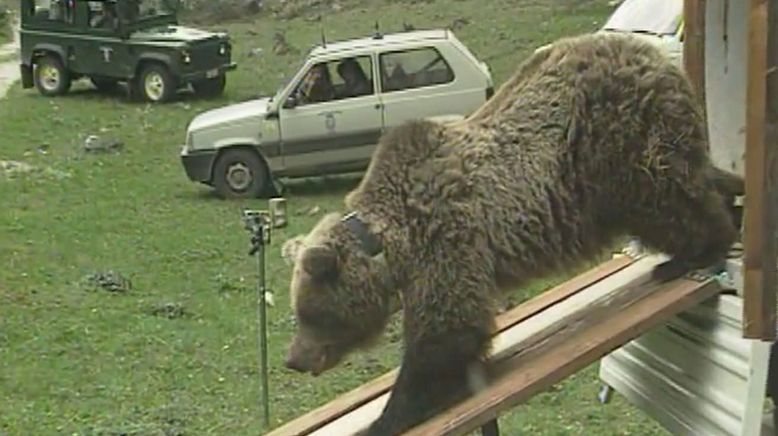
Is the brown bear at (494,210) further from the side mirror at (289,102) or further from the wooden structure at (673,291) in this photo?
the side mirror at (289,102)

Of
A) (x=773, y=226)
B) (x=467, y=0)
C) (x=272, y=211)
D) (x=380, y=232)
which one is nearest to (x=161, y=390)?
(x=272, y=211)

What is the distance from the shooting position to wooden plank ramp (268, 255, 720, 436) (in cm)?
444

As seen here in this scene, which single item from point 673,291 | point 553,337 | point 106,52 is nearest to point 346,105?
point 106,52

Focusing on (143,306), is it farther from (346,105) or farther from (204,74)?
(204,74)

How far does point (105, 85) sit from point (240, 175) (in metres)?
9.05

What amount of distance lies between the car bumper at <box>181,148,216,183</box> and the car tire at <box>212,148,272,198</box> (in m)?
0.08

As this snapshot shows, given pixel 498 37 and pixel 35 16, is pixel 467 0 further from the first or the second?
pixel 35 16

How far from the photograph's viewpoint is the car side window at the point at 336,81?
1430 cm

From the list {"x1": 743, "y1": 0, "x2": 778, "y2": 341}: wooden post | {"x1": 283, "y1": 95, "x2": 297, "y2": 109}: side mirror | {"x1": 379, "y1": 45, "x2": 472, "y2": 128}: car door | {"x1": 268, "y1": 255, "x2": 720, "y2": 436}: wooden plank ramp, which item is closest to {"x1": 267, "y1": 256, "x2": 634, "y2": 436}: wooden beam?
{"x1": 268, "y1": 255, "x2": 720, "y2": 436}: wooden plank ramp

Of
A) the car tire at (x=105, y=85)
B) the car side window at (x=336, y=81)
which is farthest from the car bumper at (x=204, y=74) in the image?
the car side window at (x=336, y=81)

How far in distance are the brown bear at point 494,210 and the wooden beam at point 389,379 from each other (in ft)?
1.28

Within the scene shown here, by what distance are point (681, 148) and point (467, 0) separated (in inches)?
1041

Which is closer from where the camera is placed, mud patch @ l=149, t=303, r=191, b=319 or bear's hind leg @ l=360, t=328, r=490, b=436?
bear's hind leg @ l=360, t=328, r=490, b=436

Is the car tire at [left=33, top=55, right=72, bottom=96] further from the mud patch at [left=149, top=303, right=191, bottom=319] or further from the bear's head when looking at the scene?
the bear's head
